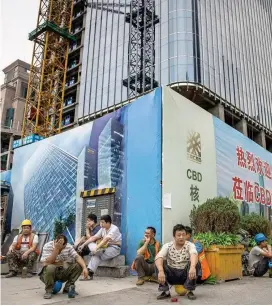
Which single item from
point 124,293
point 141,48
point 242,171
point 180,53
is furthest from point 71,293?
point 141,48

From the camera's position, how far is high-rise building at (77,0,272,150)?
105 ft

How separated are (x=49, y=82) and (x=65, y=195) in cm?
3555

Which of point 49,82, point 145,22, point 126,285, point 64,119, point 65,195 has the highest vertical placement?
point 145,22

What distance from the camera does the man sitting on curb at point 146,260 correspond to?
6023 mm

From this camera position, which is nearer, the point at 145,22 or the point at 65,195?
the point at 65,195

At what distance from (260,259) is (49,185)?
724cm

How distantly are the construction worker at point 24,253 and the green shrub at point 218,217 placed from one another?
153 inches

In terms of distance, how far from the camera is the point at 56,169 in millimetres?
11297

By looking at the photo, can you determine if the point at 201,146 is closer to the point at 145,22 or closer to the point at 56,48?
the point at 145,22

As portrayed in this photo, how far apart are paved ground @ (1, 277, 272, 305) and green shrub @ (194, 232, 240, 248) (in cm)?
80

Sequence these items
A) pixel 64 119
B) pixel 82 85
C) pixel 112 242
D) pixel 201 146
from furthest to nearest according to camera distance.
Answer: pixel 64 119 → pixel 82 85 → pixel 201 146 → pixel 112 242

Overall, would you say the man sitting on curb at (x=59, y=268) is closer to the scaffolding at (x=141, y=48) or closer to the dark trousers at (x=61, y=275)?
the dark trousers at (x=61, y=275)

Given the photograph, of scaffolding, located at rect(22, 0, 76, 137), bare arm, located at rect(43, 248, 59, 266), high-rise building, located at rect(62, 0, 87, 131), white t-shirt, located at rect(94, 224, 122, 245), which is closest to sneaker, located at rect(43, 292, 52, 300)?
bare arm, located at rect(43, 248, 59, 266)

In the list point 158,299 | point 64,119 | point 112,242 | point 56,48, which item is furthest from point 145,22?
point 158,299
